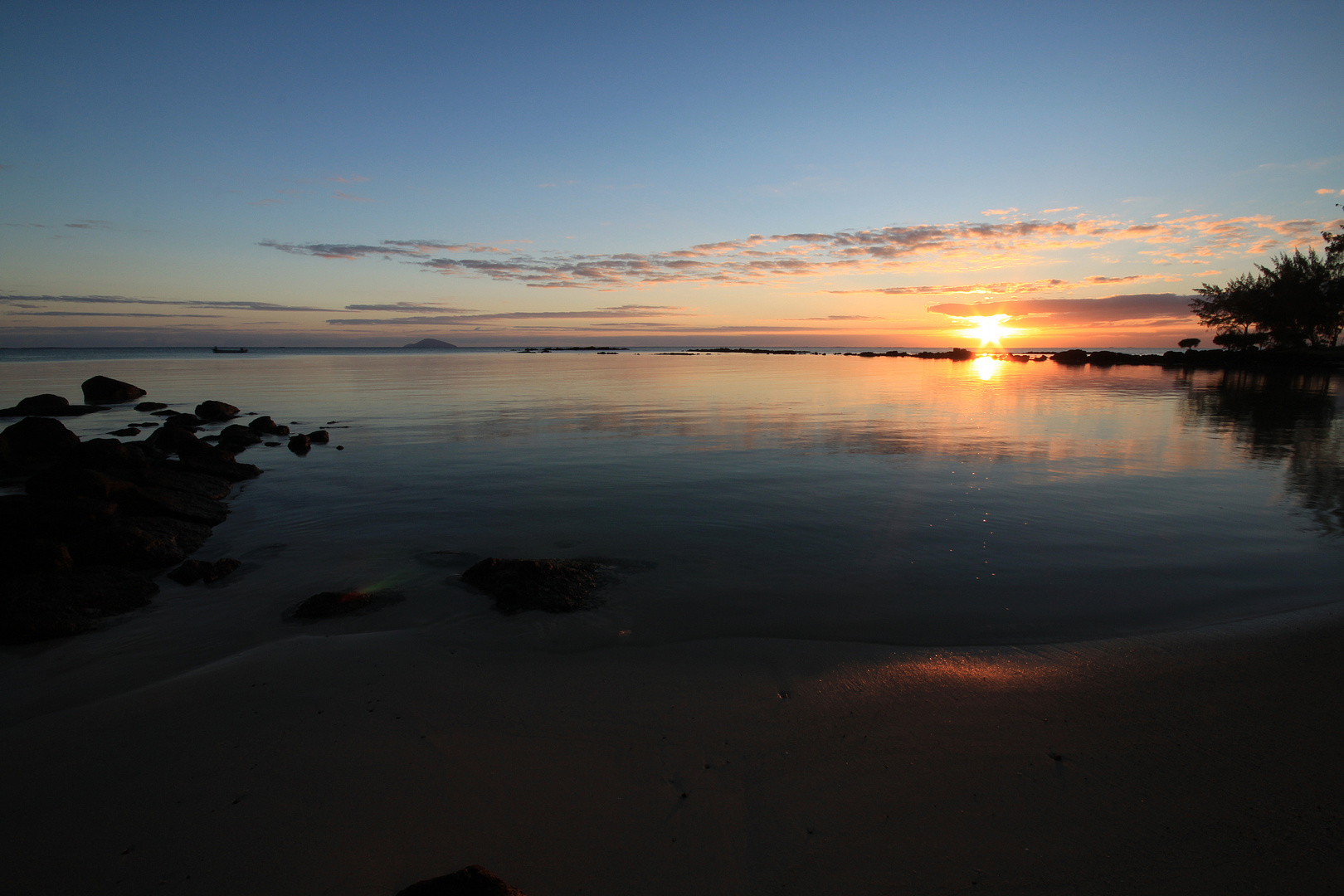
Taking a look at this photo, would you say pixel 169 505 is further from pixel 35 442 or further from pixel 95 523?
pixel 35 442

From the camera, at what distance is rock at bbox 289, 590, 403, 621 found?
746cm

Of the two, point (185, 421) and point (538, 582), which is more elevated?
point (185, 421)

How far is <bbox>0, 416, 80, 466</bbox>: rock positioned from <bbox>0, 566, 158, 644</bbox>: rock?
1240 centimetres

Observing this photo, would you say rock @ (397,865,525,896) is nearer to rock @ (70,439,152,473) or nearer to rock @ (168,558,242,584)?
rock @ (168,558,242,584)

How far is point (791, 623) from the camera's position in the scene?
23.5ft

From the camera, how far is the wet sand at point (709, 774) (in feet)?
12.2

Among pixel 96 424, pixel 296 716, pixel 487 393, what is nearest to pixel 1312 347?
pixel 487 393

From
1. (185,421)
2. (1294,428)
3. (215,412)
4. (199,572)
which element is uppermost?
(1294,428)

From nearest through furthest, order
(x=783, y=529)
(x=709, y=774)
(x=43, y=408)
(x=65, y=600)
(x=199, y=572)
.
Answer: (x=709, y=774) < (x=65, y=600) < (x=199, y=572) < (x=783, y=529) < (x=43, y=408)

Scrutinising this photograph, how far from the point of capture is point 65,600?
7.48 metres

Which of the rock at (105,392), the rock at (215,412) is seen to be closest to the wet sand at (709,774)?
the rock at (215,412)

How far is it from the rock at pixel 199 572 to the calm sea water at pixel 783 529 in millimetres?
165

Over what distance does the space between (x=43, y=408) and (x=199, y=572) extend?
2860 cm

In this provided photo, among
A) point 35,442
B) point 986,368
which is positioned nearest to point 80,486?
point 35,442
